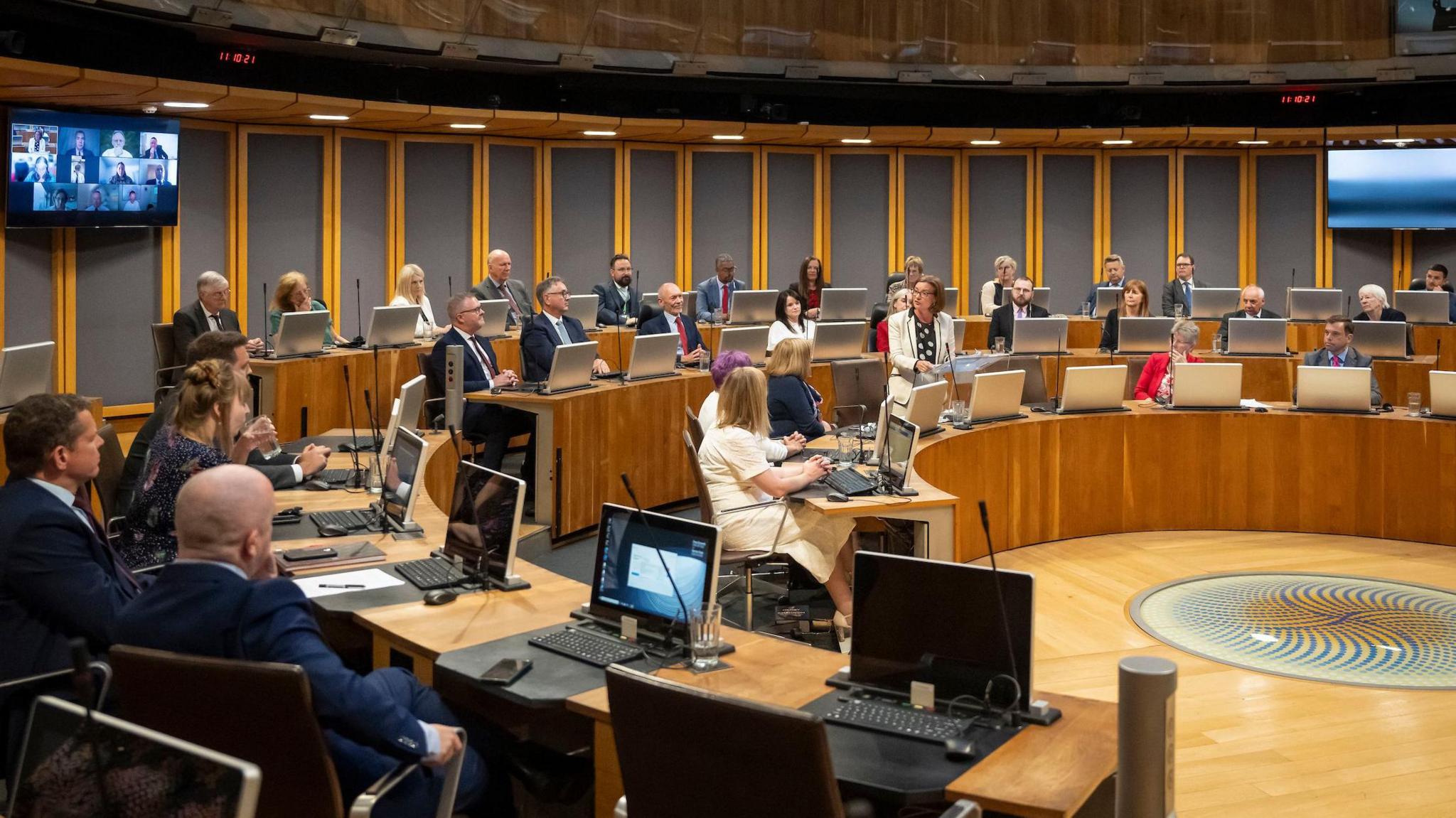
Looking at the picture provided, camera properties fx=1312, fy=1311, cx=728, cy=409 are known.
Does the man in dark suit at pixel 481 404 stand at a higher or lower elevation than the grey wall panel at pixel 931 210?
lower

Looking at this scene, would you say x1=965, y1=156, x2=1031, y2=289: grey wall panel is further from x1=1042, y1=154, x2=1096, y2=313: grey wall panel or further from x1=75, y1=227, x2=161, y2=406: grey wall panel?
x1=75, y1=227, x2=161, y2=406: grey wall panel

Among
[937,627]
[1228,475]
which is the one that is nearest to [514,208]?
[1228,475]

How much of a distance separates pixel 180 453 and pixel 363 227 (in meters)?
8.03

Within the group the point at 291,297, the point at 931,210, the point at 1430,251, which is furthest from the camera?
the point at 931,210

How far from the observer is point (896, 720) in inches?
119

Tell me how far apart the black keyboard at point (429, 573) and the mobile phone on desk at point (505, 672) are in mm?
824

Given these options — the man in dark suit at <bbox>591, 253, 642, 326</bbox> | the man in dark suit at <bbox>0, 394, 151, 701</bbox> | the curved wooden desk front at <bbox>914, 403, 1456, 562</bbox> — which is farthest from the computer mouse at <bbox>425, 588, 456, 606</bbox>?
the man in dark suit at <bbox>591, 253, 642, 326</bbox>

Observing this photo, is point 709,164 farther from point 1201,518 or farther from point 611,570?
point 611,570

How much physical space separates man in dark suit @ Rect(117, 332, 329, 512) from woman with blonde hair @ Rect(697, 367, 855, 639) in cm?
169

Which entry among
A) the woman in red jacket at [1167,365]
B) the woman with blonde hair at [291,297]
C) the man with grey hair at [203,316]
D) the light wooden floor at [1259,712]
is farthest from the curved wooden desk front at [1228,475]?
the man with grey hair at [203,316]

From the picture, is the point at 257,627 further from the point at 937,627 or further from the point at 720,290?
the point at 720,290

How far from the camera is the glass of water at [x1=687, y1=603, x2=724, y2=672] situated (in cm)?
339

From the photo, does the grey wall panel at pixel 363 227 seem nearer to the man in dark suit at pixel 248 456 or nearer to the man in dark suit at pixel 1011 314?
the man in dark suit at pixel 1011 314

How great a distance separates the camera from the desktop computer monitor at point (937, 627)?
3053 millimetres
